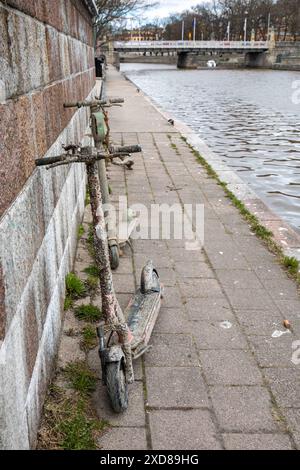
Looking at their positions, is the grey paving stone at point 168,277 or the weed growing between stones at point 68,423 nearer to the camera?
the weed growing between stones at point 68,423

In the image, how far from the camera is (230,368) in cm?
328

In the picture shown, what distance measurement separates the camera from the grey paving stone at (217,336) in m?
3.54

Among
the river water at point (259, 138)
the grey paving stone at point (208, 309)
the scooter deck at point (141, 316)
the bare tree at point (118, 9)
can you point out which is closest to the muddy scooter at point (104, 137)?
the scooter deck at point (141, 316)

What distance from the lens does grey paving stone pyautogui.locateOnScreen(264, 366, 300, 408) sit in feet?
9.78

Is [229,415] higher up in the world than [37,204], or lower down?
lower down

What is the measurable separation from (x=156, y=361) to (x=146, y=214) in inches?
127

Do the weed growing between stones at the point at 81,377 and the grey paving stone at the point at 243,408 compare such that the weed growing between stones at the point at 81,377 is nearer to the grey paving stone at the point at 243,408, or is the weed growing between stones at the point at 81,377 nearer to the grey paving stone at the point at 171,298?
the grey paving stone at the point at 243,408

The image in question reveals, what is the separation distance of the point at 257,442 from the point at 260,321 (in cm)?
131

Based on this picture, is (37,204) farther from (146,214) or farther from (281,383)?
Answer: (146,214)

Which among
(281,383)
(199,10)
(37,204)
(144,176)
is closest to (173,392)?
(281,383)

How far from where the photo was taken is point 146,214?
6398 mm

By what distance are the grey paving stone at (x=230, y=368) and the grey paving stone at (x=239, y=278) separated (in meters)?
1.08

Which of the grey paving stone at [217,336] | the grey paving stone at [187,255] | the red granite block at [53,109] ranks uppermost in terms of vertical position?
the red granite block at [53,109]

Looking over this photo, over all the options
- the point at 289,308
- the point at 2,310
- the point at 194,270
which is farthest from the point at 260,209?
the point at 2,310
